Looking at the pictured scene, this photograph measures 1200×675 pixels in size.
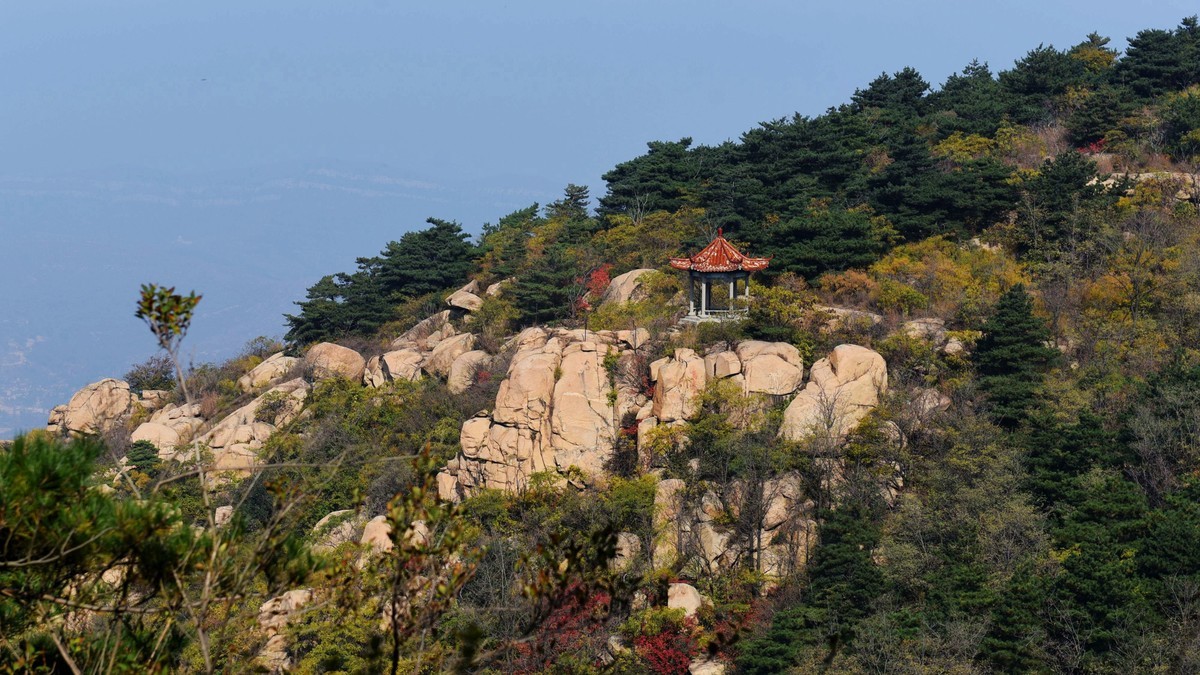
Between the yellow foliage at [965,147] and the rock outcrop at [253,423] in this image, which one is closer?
the rock outcrop at [253,423]

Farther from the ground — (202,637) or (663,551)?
(202,637)

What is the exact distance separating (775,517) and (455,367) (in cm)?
979

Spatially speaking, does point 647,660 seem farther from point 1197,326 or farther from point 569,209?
point 569,209

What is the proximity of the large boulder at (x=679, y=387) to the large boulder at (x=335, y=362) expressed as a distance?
10.6m

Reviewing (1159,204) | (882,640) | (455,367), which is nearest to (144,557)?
(882,640)

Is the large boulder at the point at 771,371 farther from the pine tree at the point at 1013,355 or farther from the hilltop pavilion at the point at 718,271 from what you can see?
the pine tree at the point at 1013,355

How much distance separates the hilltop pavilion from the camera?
30031mm

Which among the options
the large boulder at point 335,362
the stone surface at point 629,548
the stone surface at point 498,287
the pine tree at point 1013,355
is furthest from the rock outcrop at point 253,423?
the pine tree at point 1013,355

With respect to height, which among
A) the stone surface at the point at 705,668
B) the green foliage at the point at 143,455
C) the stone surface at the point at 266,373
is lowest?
the stone surface at the point at 705,668

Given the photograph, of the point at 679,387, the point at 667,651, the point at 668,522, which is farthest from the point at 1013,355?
the point at 667,651

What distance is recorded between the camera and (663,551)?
1013 inches

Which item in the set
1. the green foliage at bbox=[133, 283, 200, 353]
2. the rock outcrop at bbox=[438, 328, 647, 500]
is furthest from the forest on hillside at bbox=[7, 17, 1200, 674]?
the rock outcrop at bbox=[438, 328, 647, 500]

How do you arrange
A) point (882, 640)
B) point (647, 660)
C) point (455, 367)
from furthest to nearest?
point (455, 367) → point (647, 660) → point (882, 640)

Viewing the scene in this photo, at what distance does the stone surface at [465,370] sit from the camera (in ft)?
104
